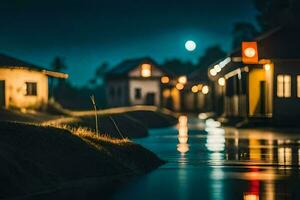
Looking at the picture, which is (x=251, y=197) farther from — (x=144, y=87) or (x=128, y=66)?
(x=128, y=66)

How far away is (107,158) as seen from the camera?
17.9 meters

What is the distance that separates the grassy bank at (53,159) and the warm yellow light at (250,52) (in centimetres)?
2654

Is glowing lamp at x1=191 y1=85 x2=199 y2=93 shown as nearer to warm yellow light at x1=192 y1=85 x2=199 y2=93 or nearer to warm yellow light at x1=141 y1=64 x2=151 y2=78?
warm yellow light at x1=192 y1=85 x2=199 y2=93

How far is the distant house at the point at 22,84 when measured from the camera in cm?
4797

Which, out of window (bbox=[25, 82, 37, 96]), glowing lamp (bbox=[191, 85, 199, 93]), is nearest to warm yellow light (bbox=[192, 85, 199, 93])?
glowing lamp (bbox=[191, 85, 199, 93])

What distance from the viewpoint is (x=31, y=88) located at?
51562mm

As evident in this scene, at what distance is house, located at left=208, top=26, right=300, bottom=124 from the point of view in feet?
156

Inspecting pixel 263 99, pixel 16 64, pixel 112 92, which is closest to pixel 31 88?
pixel 16 64

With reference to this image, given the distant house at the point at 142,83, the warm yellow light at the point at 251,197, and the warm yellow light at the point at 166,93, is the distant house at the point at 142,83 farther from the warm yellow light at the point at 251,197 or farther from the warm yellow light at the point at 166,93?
the warm yellow light at the point at 251,197

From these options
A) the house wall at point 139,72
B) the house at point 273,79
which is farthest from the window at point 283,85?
the house wall at point 139,72

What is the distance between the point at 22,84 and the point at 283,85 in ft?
57.2

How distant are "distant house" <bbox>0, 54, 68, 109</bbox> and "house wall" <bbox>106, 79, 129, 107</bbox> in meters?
35.2

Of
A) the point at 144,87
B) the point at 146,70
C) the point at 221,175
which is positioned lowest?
the point at 221,175

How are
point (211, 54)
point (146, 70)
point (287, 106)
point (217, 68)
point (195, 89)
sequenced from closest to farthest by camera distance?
point (287, 106)
point (217, 68)
point (146, 70)
point (195, 89)
point (211, 54)
